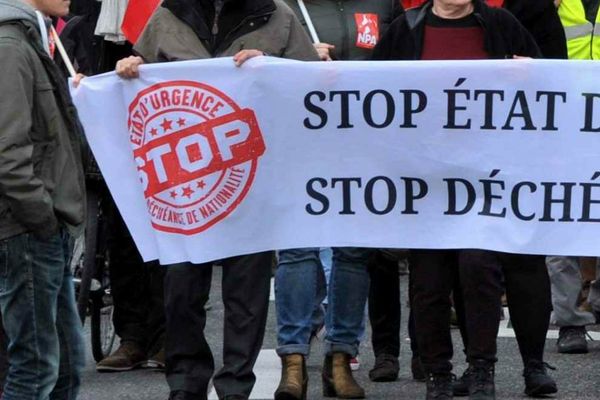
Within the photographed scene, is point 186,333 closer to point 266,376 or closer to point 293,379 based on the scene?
point 293,379

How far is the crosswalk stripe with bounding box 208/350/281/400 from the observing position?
7453mm

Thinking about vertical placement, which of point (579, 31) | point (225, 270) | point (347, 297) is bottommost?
point (347, 297)

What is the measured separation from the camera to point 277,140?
6805 millimetres

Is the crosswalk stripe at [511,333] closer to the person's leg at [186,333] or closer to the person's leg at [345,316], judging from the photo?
the person's leg at [345,316]

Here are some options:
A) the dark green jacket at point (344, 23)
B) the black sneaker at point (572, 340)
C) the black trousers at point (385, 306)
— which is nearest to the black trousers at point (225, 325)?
the black trousers at point (385, 306)

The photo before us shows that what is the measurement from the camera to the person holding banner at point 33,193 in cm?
555

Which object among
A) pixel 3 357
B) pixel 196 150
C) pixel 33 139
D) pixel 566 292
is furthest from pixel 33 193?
pixel 566 292

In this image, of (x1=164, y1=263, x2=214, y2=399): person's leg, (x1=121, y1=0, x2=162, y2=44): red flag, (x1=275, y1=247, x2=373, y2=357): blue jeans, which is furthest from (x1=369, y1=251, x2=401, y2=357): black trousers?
(x1=121, y1=0, x2=162, y2=44): red flag

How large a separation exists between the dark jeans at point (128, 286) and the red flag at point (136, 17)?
876 millimetres

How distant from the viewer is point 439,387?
6.99 meters

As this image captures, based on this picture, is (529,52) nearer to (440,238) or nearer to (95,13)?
(440,238)

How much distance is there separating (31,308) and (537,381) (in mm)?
2640

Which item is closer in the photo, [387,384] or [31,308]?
[31,308]

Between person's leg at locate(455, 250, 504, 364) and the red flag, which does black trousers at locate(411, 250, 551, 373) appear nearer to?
person's leg at locate(455, 250, 504, 364)
